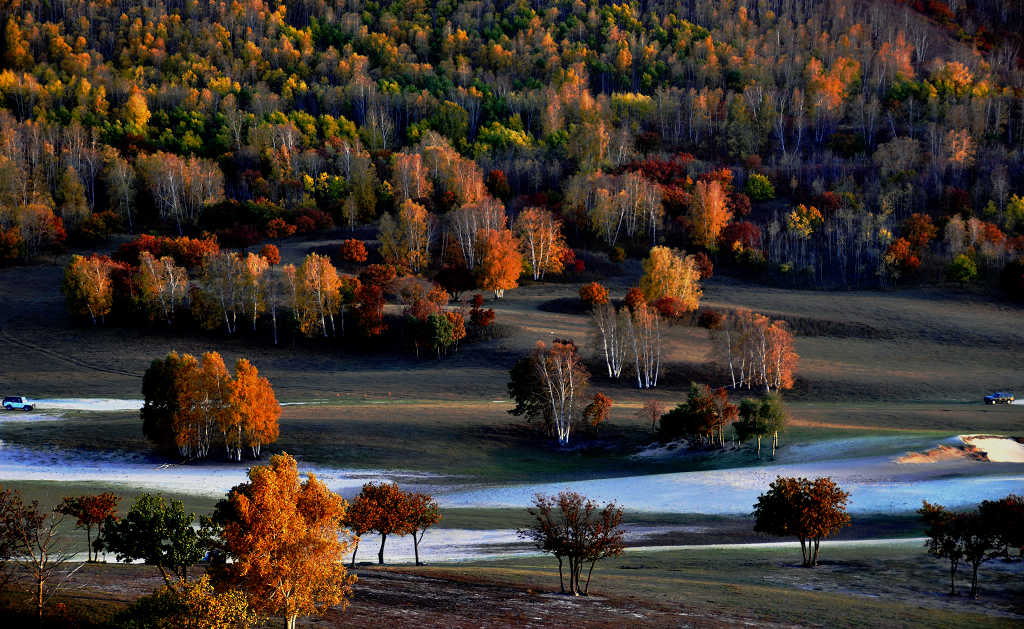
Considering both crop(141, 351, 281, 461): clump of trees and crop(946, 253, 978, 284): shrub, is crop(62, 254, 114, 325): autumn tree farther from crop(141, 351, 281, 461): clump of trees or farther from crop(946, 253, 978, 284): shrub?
crop(946, 253, 978, 284): shrub

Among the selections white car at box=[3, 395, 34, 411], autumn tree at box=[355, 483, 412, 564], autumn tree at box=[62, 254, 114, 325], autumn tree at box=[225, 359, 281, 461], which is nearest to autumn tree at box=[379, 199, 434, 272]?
autumn tree at box=[62, 254, 114, 325]

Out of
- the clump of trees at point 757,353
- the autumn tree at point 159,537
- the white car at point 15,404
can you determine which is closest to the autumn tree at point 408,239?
the clump of trees at point 757,353

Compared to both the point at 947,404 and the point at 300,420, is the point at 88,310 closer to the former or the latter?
the point at 300,420

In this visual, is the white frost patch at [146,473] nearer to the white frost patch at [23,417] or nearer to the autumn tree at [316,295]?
the white frost patch at [23,417]

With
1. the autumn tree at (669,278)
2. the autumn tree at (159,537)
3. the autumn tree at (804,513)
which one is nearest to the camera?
the autumn tree at (159,537)

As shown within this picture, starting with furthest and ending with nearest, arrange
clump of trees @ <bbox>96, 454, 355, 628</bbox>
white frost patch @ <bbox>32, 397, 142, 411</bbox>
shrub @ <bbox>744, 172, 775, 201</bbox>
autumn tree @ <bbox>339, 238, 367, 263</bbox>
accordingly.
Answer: shrub @ <bbox>744, 172, 775, 201</bbox>, autumn tree @ <bbox>339, 238, 367, 263</bbox>, white frost patch @ <bbox>32, 397, 142, 411</bbox>, clump of trees @ <bbox>96, 454, 355, 628</bbox>

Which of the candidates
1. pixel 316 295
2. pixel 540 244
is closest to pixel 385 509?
pixel 316 295
